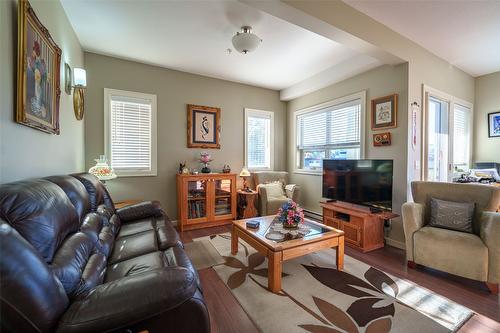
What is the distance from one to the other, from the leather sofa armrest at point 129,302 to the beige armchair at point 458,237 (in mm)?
2432

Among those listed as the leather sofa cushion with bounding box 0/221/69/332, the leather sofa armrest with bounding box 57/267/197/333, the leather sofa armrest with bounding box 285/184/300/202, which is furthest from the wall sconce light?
the leather sofa armrest with bounding box 285/184/300/202

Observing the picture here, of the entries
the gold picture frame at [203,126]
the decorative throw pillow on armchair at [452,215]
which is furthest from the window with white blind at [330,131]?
the gold picture frame at [203,126]

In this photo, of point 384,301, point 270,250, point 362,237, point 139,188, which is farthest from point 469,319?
point 139,188

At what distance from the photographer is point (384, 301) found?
5.99ft

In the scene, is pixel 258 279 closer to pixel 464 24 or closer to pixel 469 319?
pixel 469 319

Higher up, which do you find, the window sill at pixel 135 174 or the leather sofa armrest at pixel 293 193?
the window sill at pixel 135 174

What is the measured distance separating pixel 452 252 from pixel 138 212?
331 centimetres

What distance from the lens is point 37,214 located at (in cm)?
106

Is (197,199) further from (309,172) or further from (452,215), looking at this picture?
(452,215)

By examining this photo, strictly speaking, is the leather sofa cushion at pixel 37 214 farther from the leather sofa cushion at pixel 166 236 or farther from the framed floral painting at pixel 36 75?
the leather sofa cushion at pixel 166 236

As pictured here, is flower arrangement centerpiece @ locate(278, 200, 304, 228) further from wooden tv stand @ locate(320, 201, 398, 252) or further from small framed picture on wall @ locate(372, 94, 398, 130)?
small framed picture on wall @ locate(372, 94, 398, 130)

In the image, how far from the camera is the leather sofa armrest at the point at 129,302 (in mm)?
845

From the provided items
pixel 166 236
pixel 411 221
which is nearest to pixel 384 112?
pixel 411 221

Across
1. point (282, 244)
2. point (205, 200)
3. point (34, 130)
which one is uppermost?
point (34, 130)
